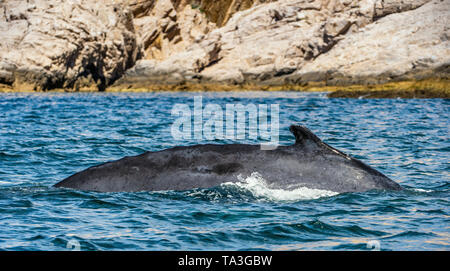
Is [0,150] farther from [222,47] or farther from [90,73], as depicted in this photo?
[222,47]

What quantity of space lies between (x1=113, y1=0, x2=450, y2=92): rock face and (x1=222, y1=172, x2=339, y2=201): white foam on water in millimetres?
43391

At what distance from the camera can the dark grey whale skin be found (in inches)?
287

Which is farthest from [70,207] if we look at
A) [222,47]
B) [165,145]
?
[222,47]

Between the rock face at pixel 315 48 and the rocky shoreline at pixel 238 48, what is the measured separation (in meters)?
0.12

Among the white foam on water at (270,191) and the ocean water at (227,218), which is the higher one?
the white foam on water at (270,191)

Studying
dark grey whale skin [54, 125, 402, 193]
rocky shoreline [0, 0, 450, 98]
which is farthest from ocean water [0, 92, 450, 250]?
rocky shoreline [0, 0, 450, 98]

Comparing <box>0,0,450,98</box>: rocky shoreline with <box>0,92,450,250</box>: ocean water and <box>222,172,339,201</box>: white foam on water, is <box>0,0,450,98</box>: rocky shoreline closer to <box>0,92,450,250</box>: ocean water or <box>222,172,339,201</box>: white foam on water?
<box>0,92,450,250</box>: ocean water

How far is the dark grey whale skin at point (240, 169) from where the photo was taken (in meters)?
7.30

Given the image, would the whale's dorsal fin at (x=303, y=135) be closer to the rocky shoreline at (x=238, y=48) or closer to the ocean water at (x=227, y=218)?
the ocean water at (x=227, y=218)

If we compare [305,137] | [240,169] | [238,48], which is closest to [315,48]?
[238,48]

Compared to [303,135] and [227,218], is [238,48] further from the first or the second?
[227,218]

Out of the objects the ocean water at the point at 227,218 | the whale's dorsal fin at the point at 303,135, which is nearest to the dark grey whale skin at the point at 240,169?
the whale's dorsal fin at the point at 303,135
